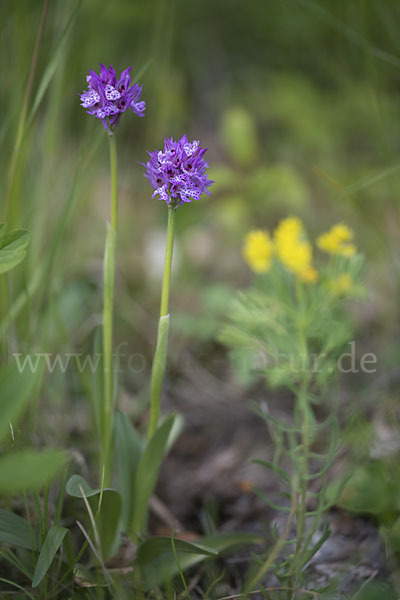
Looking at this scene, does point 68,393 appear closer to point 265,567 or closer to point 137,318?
point 137,318

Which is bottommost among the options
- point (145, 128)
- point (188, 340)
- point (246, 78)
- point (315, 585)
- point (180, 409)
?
point (315, 585)

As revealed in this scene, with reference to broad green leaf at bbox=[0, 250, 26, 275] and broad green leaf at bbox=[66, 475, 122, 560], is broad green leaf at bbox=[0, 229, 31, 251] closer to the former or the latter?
broad green leaf at bbox=[0, 250, 26, 275]

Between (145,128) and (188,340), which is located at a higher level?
(145,128)

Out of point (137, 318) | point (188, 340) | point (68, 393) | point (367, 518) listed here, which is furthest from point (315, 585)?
point (137, 318)

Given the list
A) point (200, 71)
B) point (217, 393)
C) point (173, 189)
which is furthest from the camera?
point (200, 71)

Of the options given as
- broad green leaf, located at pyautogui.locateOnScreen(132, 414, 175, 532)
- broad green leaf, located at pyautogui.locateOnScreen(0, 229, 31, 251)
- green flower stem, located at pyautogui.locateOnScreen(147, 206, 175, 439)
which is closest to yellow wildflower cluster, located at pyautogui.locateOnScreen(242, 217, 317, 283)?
green flower stem, located at pyautogui.locateOnScreen(147, 206, 175, 439)

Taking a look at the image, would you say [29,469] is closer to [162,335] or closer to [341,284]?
[162,335]
